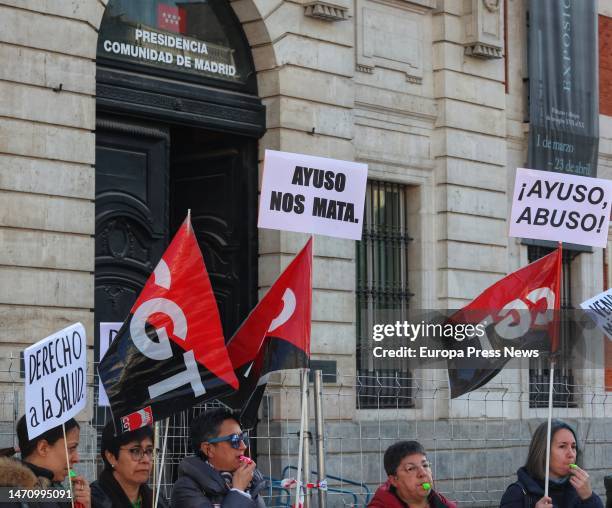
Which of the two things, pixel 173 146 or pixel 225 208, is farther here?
pixel 173 146

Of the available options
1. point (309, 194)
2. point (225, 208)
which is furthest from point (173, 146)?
point (309, 194)

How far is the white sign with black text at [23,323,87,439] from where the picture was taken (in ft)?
26.8

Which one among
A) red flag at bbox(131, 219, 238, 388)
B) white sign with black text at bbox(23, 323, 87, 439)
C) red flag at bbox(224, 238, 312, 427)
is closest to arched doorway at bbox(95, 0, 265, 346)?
red flag at bbox(224, 238, 312, 427)

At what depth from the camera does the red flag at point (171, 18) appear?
1595cm

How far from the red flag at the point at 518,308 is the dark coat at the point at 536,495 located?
160cm

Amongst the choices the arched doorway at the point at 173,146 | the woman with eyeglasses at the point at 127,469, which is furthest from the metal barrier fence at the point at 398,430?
the woman with eyeglasses at the point at 127,469

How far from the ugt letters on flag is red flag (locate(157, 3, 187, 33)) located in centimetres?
721

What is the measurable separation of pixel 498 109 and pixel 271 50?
162 inches

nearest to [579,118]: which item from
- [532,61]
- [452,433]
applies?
[532,61]

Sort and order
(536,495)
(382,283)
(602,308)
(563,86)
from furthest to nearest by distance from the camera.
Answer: (563,86)
(382,283)
(602,308)
(536,495)

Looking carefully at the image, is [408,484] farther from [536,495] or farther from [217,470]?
[217,470]

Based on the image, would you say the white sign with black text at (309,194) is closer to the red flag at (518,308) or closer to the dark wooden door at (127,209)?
the red flag at (518,308)

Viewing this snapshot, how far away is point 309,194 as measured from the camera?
11016mm

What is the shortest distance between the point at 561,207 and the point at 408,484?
3778 mm
